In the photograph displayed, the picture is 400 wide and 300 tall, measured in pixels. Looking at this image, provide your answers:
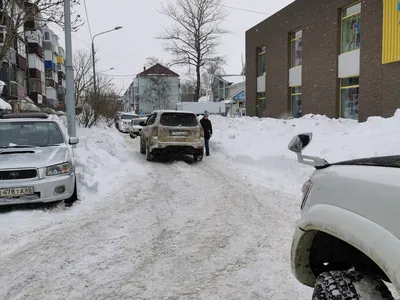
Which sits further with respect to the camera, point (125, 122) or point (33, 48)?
point (33, 48)

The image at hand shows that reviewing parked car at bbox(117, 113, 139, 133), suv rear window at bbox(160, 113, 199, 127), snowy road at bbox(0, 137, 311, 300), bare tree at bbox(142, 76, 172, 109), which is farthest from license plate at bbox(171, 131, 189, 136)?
bare tree at bbox(142, 76, 172, 109)

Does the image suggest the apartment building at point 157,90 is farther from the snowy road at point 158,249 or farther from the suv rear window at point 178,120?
the snowy road at point 158,249

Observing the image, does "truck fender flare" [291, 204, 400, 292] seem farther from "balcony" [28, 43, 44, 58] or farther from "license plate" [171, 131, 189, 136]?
"balcony" [28, 43, 44, 58]

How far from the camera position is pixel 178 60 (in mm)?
45688

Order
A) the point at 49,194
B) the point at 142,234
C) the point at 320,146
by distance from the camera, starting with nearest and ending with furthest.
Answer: the point at 142,234
the point at 49,194
the point at 320,146

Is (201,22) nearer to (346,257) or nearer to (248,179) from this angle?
(248,179)

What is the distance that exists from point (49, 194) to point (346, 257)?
17.4 feet

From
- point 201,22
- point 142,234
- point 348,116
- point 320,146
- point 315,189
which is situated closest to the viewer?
point 315,189

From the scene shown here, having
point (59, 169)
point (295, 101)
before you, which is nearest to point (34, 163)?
point (59, 169)

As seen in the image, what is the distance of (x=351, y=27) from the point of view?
19.0m

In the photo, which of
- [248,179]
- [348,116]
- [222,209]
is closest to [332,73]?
[348,116]

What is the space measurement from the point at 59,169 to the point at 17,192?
0.78 meters

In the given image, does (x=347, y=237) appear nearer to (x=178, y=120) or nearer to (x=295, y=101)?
(x=178, y=120)

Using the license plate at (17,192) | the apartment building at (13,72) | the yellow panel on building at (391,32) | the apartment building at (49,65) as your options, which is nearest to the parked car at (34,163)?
the license plate at (17,192)
